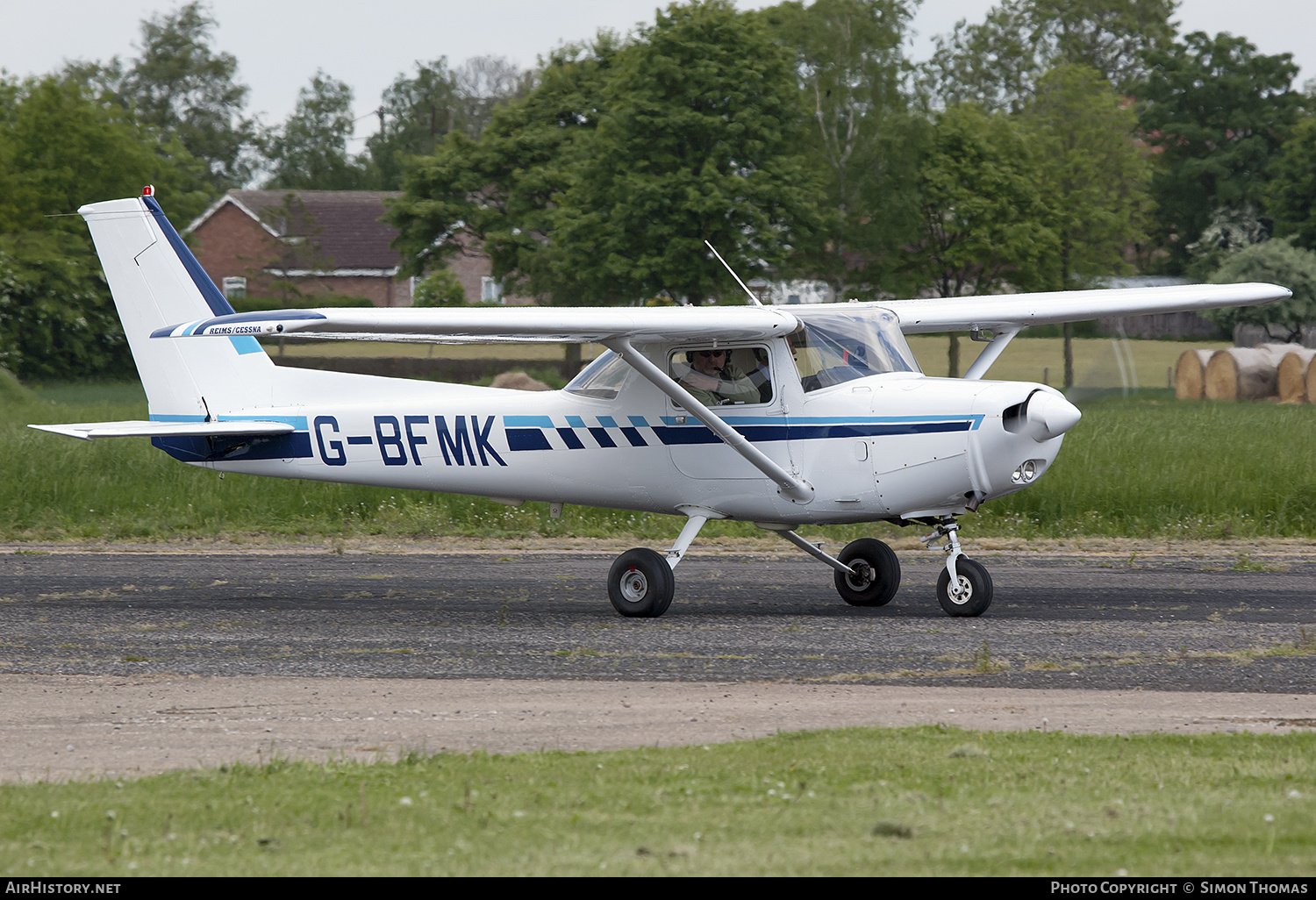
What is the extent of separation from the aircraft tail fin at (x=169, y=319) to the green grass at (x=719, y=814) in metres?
8.04

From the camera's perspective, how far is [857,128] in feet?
136

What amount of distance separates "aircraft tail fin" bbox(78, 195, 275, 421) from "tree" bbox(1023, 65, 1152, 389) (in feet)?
114

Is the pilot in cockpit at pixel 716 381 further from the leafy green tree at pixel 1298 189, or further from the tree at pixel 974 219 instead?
the leafy green tree at pixel 1298 189

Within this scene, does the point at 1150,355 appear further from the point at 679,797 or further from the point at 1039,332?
the point at 679,797

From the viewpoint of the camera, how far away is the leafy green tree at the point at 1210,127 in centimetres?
6606

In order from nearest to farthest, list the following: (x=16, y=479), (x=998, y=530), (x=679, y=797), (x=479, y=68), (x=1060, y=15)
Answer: (x=679, y=797), (x=998, y=530), (x=16, y=479), (x=1060, y=15), (x=479, y=68)

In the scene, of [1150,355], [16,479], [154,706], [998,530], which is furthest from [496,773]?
[1150,355]

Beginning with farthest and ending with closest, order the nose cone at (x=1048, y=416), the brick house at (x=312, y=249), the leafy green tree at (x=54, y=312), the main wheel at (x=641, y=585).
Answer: the brick house at (x=312, y=249)
the leafy green tree at (x=54, y=312)
the main wheel at (x=641, y=585)
the nose cone at (x=1048, y=416)

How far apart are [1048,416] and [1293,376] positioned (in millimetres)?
26651

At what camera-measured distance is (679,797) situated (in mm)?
5699

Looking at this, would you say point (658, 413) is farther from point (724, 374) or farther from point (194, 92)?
point (194, 92)

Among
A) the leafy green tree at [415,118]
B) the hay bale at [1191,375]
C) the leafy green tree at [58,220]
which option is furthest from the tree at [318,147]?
the hay bale at [1191,375]

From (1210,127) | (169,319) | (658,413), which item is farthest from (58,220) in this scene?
(1210,127)

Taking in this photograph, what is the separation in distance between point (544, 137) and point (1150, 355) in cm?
2199
